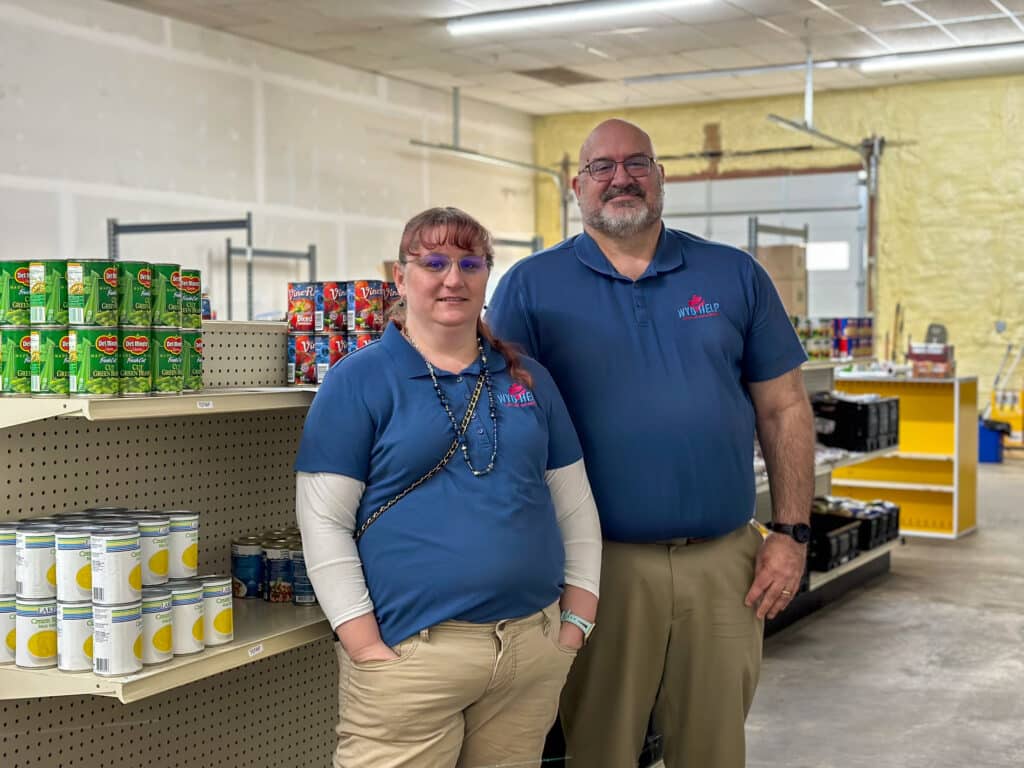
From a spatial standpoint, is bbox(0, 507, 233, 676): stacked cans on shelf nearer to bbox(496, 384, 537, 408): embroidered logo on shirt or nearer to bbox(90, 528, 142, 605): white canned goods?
bbox(90, 528, 142, 605): white canned goods

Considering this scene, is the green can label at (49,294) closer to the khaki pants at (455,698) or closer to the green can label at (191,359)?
the green can label at (191,359)

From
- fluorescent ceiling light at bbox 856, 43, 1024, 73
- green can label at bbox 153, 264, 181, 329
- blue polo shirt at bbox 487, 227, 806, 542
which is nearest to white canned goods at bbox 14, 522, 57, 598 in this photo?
green can label at bbox 153, 264, 181, 329

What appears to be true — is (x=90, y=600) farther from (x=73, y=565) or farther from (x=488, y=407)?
(x=488, y=407)

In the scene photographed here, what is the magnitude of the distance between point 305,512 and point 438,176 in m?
11.6

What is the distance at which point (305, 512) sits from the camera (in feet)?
7.76

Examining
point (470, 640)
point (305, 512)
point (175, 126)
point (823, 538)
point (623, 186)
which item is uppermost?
point (175, 126)

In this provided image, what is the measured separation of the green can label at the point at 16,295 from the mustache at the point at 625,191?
1291mm

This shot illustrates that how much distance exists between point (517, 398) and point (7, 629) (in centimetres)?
111

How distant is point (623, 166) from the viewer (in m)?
2.81

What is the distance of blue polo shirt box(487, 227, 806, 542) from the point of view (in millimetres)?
2770

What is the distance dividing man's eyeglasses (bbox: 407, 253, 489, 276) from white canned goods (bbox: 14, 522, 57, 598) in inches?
35.7

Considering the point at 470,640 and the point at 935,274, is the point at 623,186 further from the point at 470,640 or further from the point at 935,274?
the point at 935,274

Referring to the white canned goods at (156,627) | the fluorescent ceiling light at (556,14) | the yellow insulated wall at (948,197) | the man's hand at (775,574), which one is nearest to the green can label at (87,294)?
the white canned goods at (156,627)

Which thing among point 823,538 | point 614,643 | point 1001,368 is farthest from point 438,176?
point 614,643
